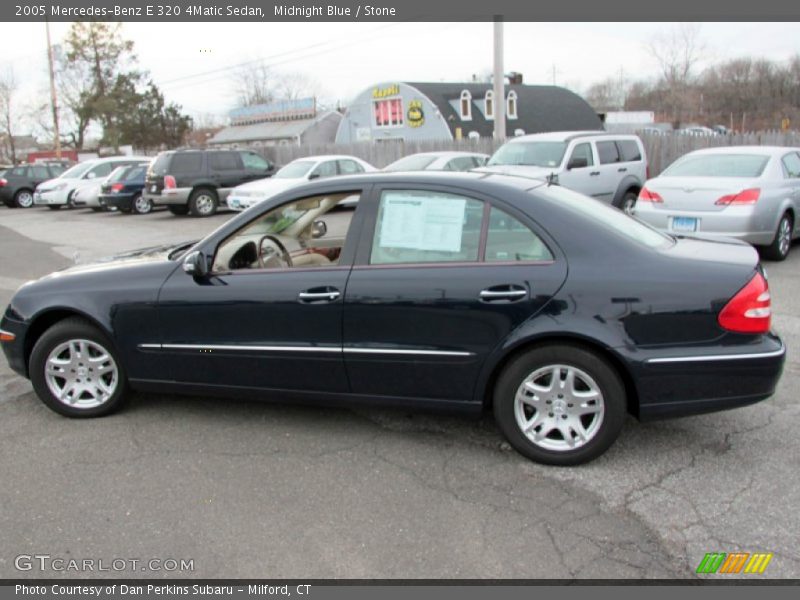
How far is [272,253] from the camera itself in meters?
4.40

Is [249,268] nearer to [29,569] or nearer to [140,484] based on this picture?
[140,484]

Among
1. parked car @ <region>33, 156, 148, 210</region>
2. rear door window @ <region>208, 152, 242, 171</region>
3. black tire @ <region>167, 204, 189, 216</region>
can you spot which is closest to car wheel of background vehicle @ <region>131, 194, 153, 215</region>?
black tire @ <region>167, 204, 189, 216</region>

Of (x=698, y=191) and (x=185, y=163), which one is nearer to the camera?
(x=698, y=191)

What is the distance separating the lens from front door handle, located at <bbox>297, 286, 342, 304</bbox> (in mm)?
3814

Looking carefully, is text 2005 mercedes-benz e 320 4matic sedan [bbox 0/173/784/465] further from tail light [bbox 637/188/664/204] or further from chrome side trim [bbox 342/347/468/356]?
tail light [bbox 637/188/664/204]

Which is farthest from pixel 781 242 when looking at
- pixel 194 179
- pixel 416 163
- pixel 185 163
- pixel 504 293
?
pixel 185 163

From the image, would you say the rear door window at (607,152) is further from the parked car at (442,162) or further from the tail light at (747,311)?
the tail light at (747,311)

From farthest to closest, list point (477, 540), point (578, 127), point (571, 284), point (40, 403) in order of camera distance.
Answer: point (578, 127) → point (40, 403) → point (571, 284) → point (477, 540)

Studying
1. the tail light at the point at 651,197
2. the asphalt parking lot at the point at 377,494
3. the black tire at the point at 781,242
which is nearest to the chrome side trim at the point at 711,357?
the asphalt parking lot at the point at 377,494

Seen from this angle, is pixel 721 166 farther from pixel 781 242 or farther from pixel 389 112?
pixel 389 112

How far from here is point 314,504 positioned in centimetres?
335

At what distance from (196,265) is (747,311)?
2.99m

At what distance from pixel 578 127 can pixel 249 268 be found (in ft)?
155
